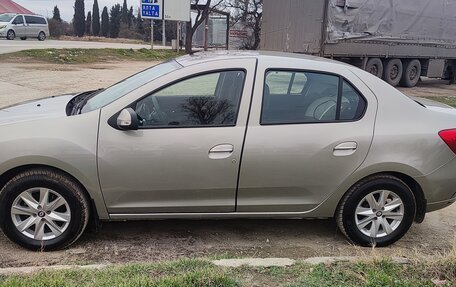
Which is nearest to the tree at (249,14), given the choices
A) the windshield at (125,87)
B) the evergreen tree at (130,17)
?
the windshield at (125,87)

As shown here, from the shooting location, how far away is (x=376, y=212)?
4.02m

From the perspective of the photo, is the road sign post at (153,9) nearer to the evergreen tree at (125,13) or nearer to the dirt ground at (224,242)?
the dirt ground at (224,242)

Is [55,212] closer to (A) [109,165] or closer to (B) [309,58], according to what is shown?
(A) [109,165]

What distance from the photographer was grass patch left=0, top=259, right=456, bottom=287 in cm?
289

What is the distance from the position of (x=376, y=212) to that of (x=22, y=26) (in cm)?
3627

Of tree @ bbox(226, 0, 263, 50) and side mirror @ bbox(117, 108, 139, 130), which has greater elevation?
tree @ bbox(226, 0, 263, 50)

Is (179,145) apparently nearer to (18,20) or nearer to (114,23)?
(18,20)

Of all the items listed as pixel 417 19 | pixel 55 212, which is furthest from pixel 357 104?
pixel 417 19

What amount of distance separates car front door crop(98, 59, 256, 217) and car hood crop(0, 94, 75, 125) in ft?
1.67

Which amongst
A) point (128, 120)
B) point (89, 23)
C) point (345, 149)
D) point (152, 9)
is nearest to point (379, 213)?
point (345, 149)

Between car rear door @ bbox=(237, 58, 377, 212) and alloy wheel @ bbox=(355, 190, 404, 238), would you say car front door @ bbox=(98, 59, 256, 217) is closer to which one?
car rear door @ bbox=(237, 58, 377, 212)

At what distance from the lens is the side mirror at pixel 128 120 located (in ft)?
11.8

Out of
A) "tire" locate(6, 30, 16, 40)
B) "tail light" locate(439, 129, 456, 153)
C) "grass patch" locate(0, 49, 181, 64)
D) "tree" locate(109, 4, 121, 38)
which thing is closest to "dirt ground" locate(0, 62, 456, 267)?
"tail light" locate(439, 129, 456, 153)

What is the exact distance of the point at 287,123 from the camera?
151 inches
